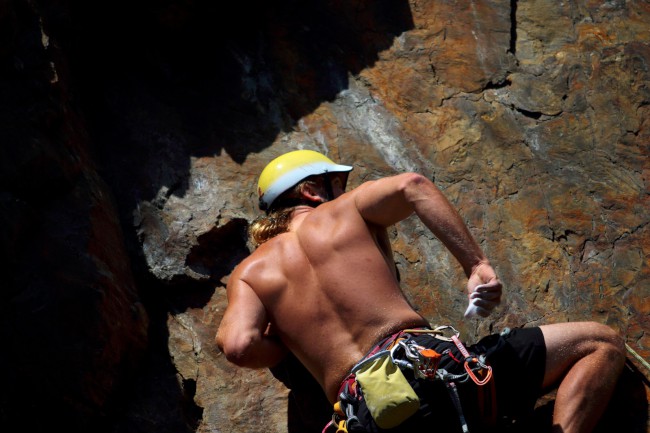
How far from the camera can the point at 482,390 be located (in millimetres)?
3674

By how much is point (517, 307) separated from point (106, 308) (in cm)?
197

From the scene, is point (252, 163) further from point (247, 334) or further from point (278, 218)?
point (247, 334)

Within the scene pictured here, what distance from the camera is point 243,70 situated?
5.48 meters

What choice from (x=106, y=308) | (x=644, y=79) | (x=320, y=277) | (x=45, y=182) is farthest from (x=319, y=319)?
(x=644, y=79)

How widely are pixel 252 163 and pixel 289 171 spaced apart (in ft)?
2.31

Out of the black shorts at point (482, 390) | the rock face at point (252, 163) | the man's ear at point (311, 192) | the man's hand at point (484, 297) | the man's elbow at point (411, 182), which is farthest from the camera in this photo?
the man's ear at point (311, 192)

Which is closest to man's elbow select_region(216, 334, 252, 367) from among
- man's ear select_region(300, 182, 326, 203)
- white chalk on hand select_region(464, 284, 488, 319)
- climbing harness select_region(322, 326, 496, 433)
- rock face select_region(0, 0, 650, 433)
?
climbing harness select_region(322, 326, 496, 433)

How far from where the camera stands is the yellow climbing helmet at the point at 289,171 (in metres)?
4.47

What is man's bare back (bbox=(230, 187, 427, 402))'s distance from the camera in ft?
12.8

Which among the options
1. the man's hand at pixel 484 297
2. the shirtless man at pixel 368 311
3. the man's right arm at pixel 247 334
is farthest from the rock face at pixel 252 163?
the man's hand at pixel 484 297

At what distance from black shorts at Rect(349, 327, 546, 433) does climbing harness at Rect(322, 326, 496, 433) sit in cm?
3

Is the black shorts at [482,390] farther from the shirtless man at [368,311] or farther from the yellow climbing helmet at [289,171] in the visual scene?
the yellow climbing helmet at [289,171]

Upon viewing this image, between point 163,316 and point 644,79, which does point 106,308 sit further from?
point 644,79

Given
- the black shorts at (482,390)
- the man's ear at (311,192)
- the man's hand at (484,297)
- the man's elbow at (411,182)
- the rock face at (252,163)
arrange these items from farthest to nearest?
the man's ear at (311,192) → the rock face at (252,163) → the man's elbow at (411,182) → the black shorts at (482,390) → the man's hand at (484,297)
